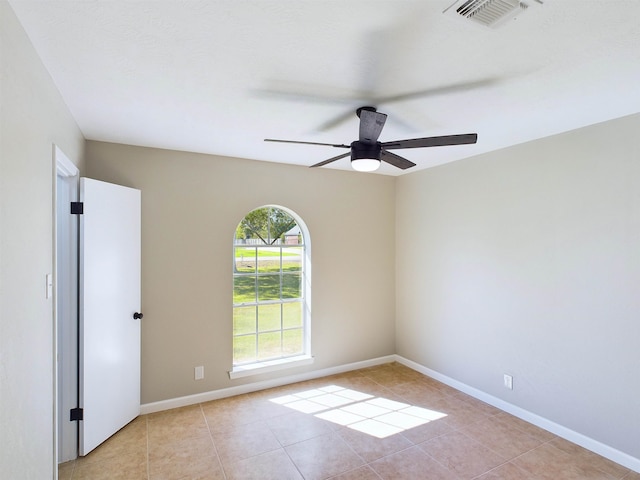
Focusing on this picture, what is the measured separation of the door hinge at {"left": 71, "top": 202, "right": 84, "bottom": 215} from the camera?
8.09ft

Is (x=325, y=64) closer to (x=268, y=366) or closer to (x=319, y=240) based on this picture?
(x=319, y=240)

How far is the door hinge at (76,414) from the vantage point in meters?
2.46

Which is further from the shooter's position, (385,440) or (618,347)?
(385,440)

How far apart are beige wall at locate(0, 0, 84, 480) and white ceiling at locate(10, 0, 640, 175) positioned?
0.25 m

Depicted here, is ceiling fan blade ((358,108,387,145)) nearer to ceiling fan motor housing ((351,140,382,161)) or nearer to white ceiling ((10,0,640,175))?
ceiling fan motor housing ((351,140,382,161))

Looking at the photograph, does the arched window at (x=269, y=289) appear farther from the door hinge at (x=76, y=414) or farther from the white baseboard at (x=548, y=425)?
the white baseboard at (x=548, y=425)

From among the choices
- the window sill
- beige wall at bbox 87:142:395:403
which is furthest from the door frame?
the window sill

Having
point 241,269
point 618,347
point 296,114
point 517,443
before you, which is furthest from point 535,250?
point 241,269

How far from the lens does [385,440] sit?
2727 mm

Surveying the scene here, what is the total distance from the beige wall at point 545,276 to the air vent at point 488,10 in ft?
6.07

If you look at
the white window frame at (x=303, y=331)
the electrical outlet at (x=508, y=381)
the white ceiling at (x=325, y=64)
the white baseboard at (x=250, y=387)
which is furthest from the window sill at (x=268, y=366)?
the white ceiling at (x=325, y=64)

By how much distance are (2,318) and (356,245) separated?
348 centimetres

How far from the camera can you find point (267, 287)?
3.90 meters

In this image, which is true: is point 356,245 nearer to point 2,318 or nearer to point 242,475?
point 242,475
